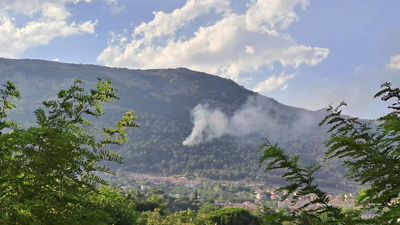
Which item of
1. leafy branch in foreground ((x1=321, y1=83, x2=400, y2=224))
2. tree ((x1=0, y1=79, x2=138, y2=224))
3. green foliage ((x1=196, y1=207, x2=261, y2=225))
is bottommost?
green foliage ((x1=196, y1=207, x2=261, y2=225))

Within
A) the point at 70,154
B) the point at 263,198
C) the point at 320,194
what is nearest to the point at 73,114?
the point at 70,154

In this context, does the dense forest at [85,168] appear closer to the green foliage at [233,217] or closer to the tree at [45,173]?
the tree at [45,173]

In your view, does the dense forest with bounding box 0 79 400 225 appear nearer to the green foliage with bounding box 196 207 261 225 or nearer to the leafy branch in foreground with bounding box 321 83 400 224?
the leafy branch in foreground with bounding box 321 83 400 224

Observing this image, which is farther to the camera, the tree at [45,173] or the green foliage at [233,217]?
the green foliage at [233,217]

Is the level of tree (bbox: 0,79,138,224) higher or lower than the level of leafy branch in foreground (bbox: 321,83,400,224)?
lower

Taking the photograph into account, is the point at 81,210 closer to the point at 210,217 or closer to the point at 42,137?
the point at 42,137

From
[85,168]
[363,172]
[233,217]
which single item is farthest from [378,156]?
[233,217]

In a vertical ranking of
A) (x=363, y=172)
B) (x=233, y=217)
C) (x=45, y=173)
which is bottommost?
(x=233, y=217)

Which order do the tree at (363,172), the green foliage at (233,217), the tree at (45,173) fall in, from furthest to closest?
1. the green foliage at (233,217)
2. the tree at (45,173)
3. the tree at (363,172)

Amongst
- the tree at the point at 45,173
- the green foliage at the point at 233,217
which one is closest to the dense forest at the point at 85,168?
the tree at the point at 45,173

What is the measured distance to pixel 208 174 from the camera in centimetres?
19625

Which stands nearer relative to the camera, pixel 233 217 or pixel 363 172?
pixel 363 172

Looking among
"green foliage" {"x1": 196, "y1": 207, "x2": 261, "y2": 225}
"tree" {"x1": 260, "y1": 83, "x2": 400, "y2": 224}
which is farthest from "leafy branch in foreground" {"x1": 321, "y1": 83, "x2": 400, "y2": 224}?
"green foliage" {"x1": 196, "y1": 207, "x2": 261, "y2": 225}

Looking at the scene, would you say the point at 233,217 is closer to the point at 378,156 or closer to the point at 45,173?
the point at 45,173
